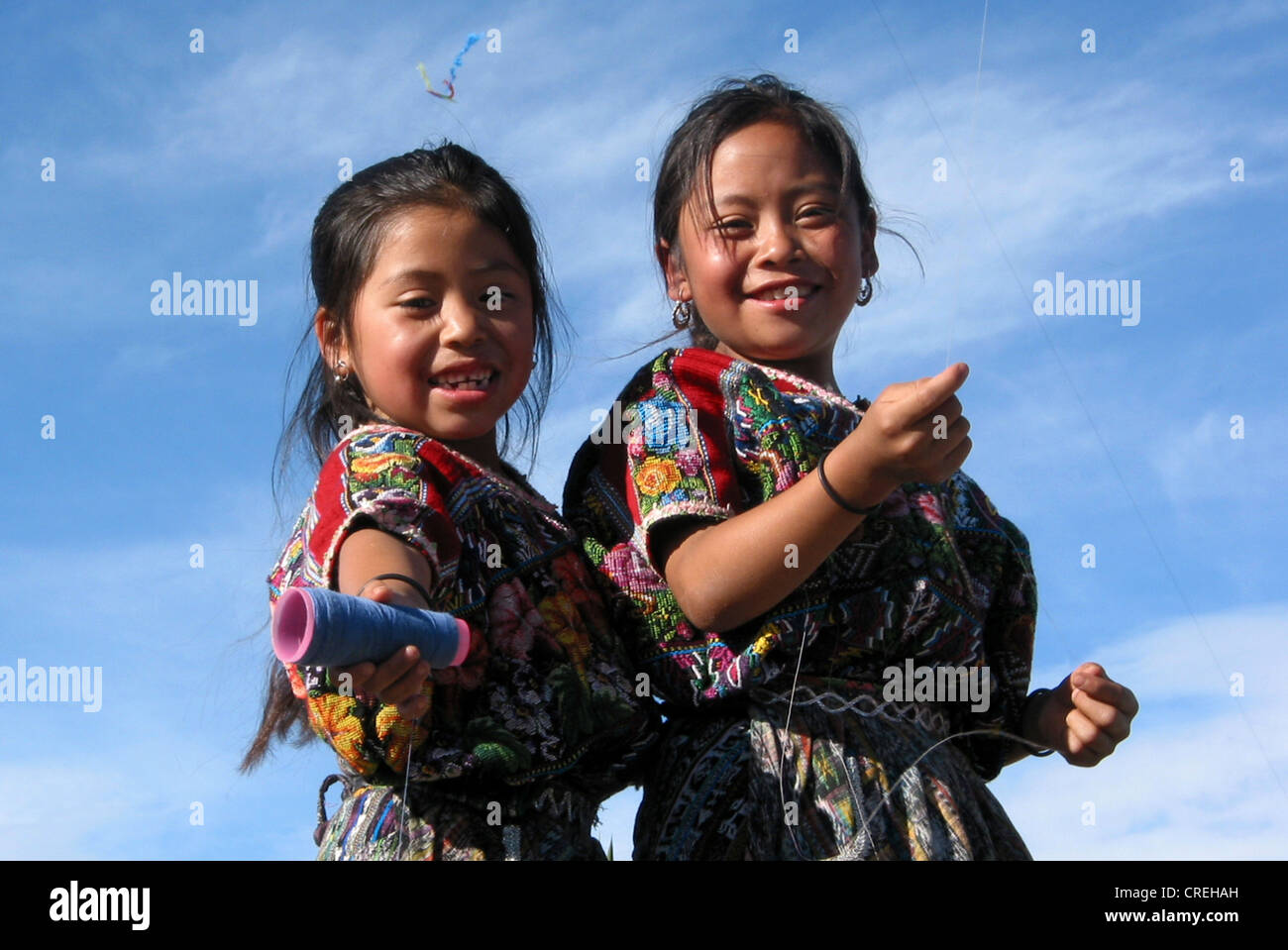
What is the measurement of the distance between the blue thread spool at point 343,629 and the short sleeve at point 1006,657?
4.08ft

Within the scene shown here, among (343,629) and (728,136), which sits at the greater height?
(728,136)

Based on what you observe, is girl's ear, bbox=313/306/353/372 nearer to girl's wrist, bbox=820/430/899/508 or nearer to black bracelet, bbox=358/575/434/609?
black bracelet, bbox=358/575/434/609

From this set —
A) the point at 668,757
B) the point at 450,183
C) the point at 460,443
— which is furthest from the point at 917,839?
the point at 450,183

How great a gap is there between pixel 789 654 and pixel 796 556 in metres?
0.30

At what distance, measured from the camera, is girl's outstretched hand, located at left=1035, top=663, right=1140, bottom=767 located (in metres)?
2.90

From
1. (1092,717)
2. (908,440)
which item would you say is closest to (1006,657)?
(1092,717)

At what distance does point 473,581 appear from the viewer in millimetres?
2727

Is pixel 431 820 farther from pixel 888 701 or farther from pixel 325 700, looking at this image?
pixel 888 701

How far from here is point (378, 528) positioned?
101 inches

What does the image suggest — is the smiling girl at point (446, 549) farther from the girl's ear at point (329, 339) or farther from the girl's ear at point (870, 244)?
the girl's ear at point (870, 244)

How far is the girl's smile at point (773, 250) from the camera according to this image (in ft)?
10.0

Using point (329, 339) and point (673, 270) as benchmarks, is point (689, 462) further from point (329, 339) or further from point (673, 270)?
point (329, 339)

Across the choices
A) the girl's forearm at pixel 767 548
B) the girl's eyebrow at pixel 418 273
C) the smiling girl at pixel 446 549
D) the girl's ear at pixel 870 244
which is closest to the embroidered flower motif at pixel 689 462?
the girl's forearm at pixel 767 548
